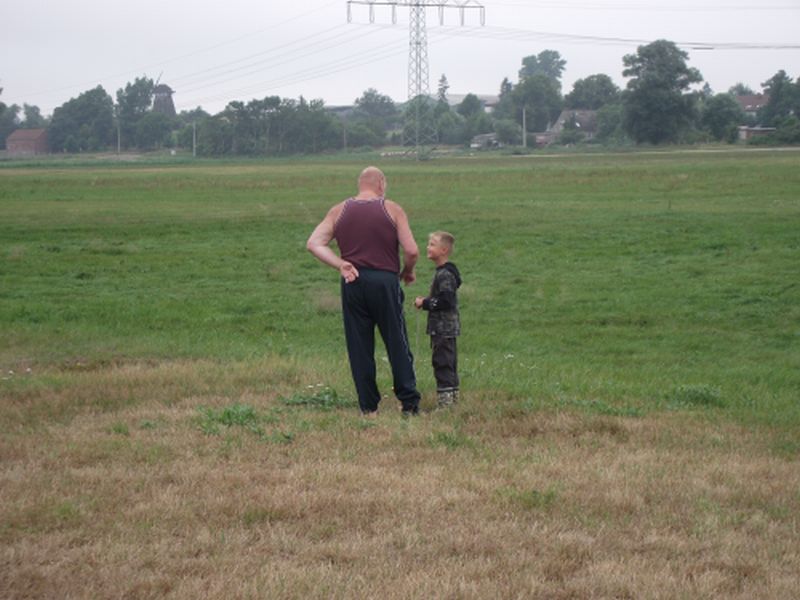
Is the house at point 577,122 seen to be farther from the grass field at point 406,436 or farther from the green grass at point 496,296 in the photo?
the grass field at point 406,436

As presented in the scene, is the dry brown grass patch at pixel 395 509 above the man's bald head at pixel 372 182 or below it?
below

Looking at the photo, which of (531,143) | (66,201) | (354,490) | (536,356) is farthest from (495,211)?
(531,143)

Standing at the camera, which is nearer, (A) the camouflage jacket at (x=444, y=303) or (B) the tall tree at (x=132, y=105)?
(A) the camouflage jacket at (x=444, y=303)

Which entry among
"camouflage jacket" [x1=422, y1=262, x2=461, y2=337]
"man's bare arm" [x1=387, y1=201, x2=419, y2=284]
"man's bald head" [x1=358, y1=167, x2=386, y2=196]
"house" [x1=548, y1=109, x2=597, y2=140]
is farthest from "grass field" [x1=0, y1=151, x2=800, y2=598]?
"house" [x1=548, y1=109, x2=597, y2=140]

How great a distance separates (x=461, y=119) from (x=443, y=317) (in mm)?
136450

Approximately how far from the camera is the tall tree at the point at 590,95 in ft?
492

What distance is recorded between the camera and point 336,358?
13180 mm

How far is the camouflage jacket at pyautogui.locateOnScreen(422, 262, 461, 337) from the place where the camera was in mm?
9641

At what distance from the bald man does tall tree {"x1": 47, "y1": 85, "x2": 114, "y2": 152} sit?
12746 centimetres

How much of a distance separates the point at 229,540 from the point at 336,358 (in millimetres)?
7383

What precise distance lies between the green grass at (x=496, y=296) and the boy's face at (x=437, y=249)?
4.40 feet

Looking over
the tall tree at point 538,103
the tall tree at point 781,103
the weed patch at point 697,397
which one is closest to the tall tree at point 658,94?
the tall tree at point 781,103

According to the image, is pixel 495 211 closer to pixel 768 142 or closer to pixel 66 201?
pixel 66 201

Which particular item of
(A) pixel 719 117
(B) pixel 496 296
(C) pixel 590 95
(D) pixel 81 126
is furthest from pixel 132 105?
(B) pixel 496 296
